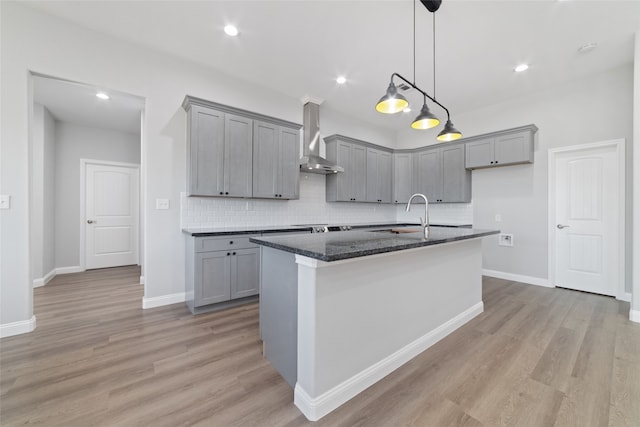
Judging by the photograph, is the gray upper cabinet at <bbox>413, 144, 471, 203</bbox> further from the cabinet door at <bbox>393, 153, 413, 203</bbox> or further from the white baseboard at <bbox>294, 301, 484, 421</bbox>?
the white baseboard at <bbox>294, 301, 484, 421</bbox>

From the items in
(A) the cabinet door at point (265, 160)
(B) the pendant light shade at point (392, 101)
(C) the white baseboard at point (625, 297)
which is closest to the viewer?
(B) the pendant light shade at point (392, 101)

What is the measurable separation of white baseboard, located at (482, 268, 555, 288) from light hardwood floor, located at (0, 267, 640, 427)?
1.09 m

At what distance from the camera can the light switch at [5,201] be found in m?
2.33

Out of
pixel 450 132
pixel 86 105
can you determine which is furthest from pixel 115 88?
pixel 450 132

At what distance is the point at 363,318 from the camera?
168cm

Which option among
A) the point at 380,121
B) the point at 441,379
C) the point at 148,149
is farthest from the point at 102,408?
the point at 380,121

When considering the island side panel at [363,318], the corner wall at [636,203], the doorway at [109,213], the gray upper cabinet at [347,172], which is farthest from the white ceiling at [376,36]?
the doorway at [109,213]

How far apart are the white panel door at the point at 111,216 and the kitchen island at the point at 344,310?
16.6 ft

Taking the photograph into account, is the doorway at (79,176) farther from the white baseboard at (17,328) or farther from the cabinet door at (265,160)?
the cabinet door at (265,160)

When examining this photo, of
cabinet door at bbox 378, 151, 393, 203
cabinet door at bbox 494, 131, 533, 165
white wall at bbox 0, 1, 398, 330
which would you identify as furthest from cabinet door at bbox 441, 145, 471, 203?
white wall at bbox 0, 1, 398, 330

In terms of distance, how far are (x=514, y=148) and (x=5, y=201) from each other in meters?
6.36

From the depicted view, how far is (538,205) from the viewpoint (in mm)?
4082

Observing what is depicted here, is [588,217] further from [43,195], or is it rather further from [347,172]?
[43,195]

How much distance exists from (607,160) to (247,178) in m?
5.01
